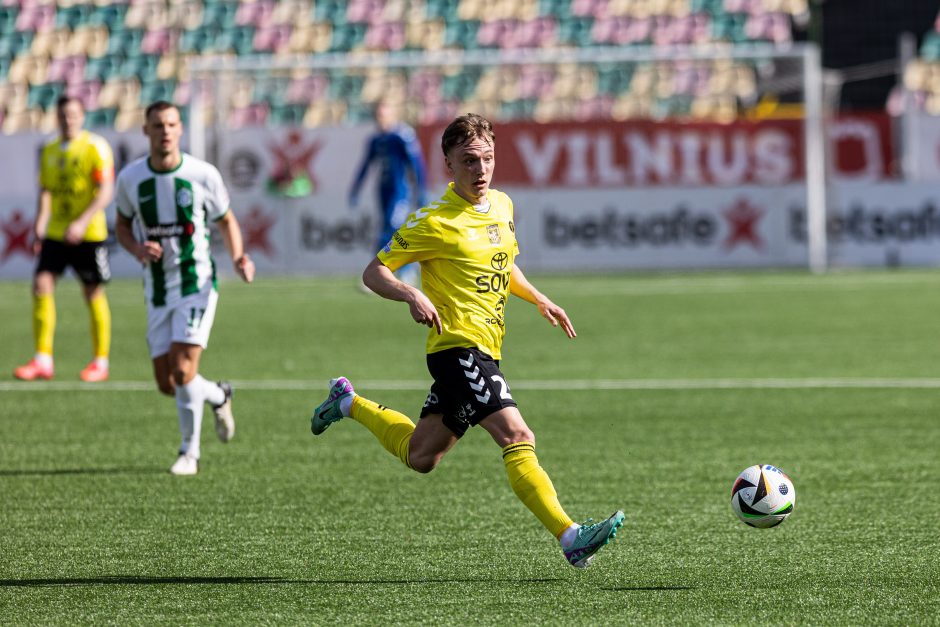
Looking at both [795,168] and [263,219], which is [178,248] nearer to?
[263,219]

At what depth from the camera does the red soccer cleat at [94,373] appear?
1142 centimetres

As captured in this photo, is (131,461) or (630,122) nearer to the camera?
(131,461)

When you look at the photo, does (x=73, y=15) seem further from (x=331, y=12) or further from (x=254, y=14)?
(x=331, y=12)

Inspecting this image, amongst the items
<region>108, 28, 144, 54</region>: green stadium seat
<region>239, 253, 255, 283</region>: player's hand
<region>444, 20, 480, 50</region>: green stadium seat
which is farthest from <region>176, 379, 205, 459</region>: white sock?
<region>108, 28, 144, 54</region>: green stadium seat

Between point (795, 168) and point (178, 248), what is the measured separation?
1655cm

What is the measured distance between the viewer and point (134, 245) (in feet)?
24.9

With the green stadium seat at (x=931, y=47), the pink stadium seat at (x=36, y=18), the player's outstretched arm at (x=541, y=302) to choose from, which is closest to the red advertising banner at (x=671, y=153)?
the green stadium seat at (x=931, y=47)

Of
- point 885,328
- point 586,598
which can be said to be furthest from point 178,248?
point 885,328

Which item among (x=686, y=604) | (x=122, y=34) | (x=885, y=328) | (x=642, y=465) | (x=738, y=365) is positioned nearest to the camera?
(x=686, y=604)

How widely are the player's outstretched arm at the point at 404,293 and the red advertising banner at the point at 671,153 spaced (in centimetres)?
1724

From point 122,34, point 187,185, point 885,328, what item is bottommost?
point 885,328

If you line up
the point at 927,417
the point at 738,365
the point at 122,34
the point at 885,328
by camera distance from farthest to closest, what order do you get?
the point at 122,34 < the point at 885,328 < the point at 738,365 < the point at 927,417

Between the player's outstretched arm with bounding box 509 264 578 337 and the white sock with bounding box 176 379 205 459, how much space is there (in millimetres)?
2543

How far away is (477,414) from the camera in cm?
531
